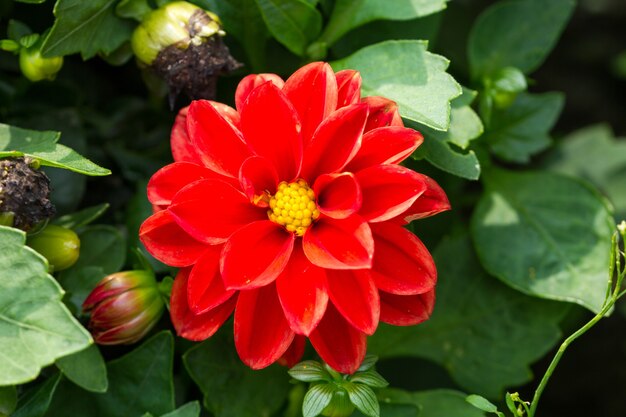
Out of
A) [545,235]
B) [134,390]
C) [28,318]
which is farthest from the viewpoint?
[545,235]

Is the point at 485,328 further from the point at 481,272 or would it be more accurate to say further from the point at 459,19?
the point at 459,19

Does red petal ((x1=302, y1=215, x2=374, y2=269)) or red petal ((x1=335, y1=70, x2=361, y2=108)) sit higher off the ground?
red petal ((x1=335, y1=70, x2=361, y2=108))

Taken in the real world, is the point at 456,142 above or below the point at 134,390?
above

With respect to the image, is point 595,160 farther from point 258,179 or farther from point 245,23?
point 258,179

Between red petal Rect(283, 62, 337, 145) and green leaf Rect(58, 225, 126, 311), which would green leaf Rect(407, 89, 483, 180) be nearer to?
red petal Rect(283, 62, 337, 145)

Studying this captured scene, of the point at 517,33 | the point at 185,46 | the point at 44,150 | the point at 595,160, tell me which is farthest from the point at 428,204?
the point at 595,160

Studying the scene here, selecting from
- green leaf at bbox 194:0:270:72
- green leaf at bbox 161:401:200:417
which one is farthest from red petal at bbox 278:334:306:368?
green leaf at bbox 194:0:270:72

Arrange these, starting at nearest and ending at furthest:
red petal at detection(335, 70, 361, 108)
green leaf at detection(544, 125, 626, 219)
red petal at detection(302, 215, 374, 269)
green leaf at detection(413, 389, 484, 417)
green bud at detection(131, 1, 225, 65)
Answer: red petal at detection(302, 215, 374, 269), red petal at detection(335, 70, 361, 108), green bud at detection(131, 1, 225, 65), green leaf at detection(413, 389, 484, 417), green leaf at detection(544, 125, 626, 219)
